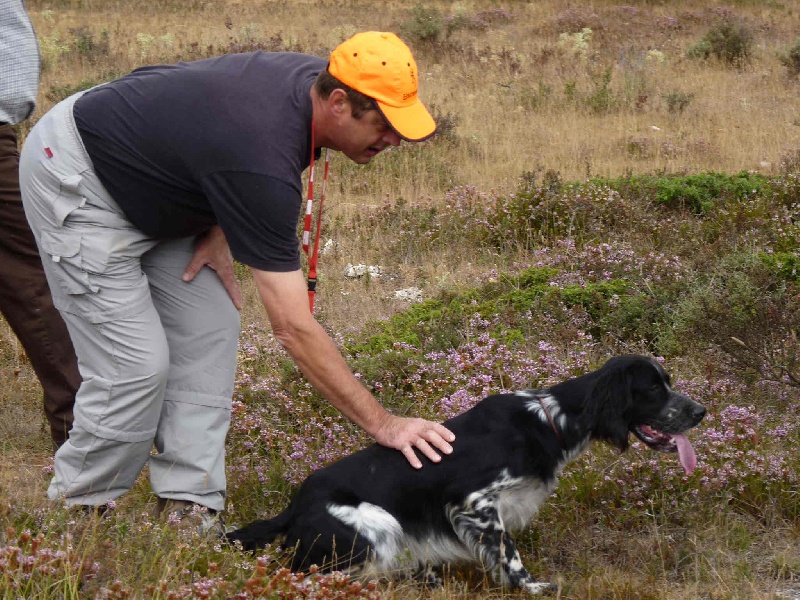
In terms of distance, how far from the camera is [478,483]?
3.86m

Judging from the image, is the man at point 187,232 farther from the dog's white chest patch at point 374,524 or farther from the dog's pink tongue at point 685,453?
the dog's pink tongue at point 685,453

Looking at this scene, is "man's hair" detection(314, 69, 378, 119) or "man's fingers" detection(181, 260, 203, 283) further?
"man's fingers" detection(181, 260, 203, 283)

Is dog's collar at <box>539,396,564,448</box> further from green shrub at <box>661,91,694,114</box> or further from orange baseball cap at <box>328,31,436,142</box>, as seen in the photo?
green shrub at <box>661,91,694,114</box>

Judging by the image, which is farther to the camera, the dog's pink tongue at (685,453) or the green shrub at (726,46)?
the green shrub at (726,46)

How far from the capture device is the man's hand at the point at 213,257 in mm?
4031

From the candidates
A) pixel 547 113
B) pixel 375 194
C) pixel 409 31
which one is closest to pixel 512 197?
pixel 375 194

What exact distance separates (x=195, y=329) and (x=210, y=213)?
0.55m

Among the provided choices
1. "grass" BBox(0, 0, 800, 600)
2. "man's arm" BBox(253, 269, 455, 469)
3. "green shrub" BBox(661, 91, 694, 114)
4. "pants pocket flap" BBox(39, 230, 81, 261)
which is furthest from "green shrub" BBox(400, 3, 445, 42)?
"man's arm" BBox(253, 269, 455, 469)

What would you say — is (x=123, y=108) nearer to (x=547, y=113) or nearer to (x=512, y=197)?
(x=512, y=197)

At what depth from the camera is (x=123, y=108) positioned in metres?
3.64


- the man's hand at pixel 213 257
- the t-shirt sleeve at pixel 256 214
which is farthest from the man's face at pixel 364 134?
the man's hand at pixel 213 257

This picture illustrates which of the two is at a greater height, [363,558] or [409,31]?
→ [363,558]

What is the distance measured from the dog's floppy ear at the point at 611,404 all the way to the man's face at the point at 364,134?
126 cm

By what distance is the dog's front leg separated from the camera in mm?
3854
